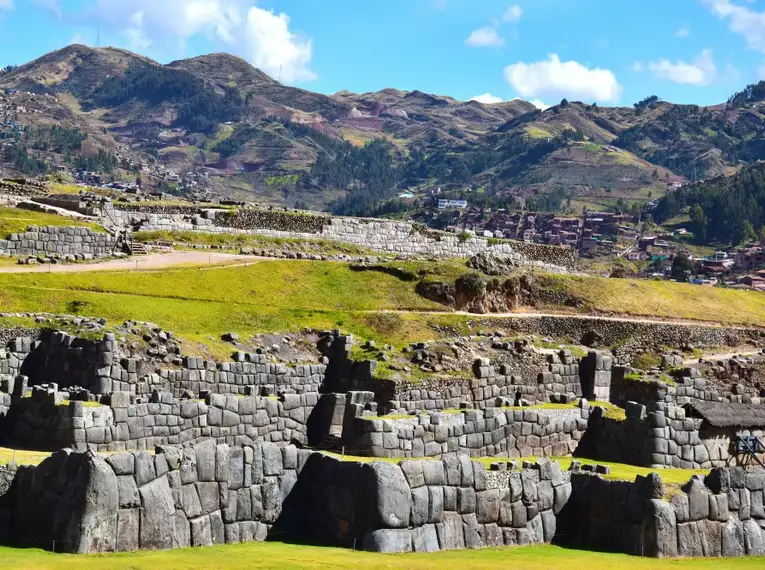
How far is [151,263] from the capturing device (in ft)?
208

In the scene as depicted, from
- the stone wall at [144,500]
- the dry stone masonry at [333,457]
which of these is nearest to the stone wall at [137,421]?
the dry stone masonry at [333,457]

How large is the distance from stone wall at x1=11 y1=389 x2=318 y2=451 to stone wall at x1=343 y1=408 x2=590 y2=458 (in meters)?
3.69

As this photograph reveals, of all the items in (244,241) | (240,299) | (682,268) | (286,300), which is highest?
(682,268)

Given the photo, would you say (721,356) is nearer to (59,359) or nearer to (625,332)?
(625,332)

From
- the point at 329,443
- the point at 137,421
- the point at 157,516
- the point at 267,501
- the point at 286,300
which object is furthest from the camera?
the point at 286,300

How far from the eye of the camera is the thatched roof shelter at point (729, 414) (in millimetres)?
45625

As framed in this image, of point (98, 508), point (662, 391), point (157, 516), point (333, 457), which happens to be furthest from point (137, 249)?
point (98, 508)

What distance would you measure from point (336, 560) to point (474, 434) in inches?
486

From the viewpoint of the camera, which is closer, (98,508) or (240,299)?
(98,508)

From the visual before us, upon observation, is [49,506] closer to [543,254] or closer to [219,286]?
[219,286]

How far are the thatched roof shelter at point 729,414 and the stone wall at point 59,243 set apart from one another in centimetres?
2794

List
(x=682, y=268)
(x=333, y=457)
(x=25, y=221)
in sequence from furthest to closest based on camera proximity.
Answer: (x=682, y=268)
(x=25, y=221)
(x=333, y=457)

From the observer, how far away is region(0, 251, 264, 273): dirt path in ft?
186

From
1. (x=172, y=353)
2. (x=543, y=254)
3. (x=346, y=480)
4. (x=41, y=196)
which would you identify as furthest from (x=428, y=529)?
(x=543, y=254)
